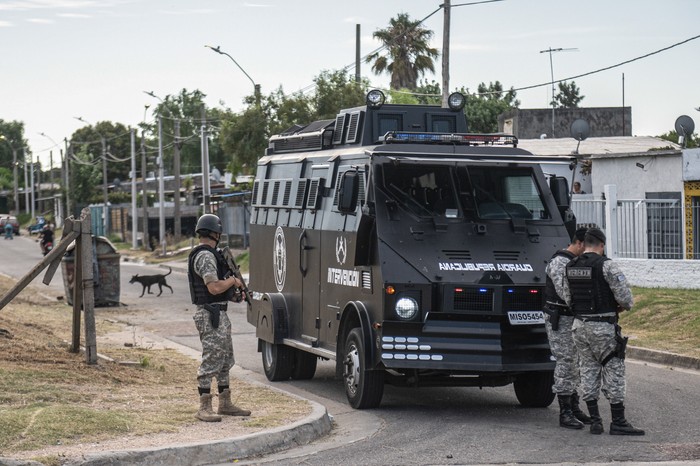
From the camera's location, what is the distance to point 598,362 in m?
10.6

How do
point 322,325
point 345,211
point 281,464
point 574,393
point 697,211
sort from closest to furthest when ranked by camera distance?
point 281,464 → point 574,393 → point 345,211 → point 322,325 → point 697,211

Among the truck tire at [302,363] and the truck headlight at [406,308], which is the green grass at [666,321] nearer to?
the truck tire at [302,363]

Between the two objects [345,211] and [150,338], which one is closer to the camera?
[345,211]

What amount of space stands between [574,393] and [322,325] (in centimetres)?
342

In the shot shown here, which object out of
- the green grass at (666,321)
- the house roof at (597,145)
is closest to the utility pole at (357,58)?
the house roof at (597,145)

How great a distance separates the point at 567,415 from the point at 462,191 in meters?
2.67

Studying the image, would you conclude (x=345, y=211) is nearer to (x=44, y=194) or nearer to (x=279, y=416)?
(x=279, y=416)

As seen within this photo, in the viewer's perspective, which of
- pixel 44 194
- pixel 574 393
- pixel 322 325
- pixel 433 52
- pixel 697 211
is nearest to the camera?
pixel 574 393

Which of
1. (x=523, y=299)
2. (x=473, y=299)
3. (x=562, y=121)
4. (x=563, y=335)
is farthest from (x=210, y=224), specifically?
(x=562, y=121)

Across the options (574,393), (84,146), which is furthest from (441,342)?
(84,146)

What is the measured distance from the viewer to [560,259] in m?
10.9

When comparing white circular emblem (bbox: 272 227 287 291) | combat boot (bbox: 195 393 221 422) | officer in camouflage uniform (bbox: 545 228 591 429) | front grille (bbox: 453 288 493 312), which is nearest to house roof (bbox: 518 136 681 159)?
white circular emblem (bbox: 272 227 287 291)

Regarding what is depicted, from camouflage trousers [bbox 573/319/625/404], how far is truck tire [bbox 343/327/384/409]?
2170 mm

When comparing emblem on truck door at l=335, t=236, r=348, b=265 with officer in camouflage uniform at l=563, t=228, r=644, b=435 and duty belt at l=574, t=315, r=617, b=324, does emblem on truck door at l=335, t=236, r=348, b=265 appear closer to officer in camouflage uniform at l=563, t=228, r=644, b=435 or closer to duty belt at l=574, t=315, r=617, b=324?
officer in camouflage uniform at l=563, t=228, r=644, b=435
